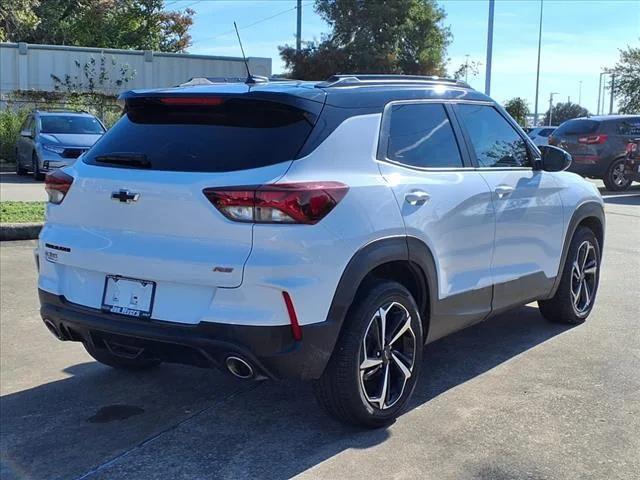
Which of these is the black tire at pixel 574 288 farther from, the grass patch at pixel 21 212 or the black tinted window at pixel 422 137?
the grass patch at pixel 21 212

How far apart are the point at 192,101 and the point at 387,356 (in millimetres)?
1689

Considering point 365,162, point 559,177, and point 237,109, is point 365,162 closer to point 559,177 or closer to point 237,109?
point 237,109

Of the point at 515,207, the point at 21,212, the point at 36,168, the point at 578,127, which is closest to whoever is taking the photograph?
the point at 515,207

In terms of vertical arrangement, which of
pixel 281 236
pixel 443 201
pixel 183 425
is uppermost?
pixel 443 201

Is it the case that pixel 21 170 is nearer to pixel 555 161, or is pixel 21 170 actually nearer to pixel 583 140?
pixel 583 140

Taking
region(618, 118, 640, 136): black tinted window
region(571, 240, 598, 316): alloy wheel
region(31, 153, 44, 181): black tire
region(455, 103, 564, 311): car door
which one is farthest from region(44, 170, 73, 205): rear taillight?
region(618, 118, 640, 136): black tinted window

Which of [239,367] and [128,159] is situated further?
[128,159]

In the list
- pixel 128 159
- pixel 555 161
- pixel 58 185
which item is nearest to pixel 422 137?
pixel 555 161

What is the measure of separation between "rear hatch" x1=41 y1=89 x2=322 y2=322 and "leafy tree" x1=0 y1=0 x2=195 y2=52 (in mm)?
33453

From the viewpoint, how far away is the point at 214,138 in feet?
12.4

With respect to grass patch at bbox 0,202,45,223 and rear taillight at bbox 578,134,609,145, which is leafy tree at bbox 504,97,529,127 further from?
grass patch at bbox 0,202,45,223

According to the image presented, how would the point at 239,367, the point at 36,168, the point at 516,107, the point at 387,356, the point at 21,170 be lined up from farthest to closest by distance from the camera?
the point at 516,107 < the point at 21,170 < the point at 36,168 < the point at 387,356 < the point at 239,367

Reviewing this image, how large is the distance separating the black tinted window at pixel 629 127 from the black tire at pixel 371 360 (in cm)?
1526

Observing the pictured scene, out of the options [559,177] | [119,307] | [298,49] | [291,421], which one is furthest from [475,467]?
[298,49]
